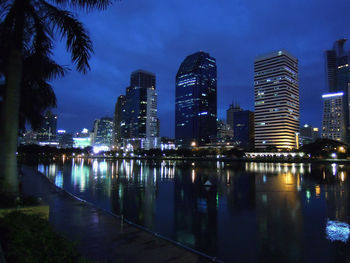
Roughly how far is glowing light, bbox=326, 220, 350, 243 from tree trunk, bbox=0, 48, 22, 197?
471 inches

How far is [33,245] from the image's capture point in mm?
4523

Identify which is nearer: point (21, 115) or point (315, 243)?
point (315, 243)

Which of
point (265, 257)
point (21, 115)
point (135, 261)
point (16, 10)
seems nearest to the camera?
point (135, 261)

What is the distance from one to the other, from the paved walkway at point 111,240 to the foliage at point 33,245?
58 cm

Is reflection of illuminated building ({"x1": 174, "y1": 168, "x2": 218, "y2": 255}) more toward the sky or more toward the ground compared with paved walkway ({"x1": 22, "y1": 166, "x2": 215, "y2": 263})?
more toward the ground

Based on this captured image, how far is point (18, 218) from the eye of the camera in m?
5.86

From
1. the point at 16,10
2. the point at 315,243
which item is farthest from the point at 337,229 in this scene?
the point at 16,10

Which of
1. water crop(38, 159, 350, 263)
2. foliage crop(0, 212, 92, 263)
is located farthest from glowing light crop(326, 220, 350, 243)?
foliage crop(0, 212, 92, 263)

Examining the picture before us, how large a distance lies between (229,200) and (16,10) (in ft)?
55.9

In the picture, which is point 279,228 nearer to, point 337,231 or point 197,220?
point 337,231

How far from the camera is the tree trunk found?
7.20 metres

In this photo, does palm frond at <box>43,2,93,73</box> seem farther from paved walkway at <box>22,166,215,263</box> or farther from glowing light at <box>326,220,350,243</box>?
glowing light at <box>326,220,350,243</box>

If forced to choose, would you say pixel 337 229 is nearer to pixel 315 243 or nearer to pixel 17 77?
pixel 315 243

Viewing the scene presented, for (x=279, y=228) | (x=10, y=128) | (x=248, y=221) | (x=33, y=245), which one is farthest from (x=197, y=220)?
(x=33, y=245)
